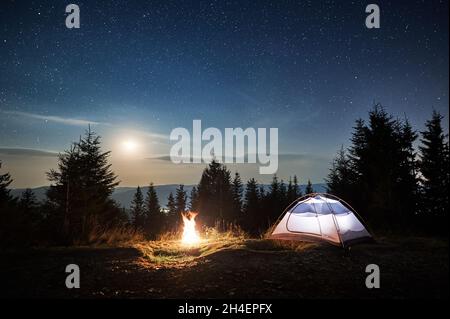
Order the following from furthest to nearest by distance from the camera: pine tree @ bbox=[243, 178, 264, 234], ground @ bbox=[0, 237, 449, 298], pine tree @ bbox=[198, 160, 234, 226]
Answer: pine tree @ bbox=[243, 178, 264, 234] < pine tree @ bbox=[198, 160, 234, 226] < ground @ bbox=[0, 237, 449, 298]

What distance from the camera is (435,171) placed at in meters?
19.2

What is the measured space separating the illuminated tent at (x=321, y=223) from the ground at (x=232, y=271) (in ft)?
1.68

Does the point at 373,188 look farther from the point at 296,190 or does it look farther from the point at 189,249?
the point at 296,190

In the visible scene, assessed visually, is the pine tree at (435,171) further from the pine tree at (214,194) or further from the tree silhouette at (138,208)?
the tree silhouette at (138,208)

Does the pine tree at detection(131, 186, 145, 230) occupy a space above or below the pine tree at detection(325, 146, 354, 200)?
below

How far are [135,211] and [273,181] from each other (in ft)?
115

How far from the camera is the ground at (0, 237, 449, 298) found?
180 inches

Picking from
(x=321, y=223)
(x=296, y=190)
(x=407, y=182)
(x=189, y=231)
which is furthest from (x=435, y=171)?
(x=296, y=190)

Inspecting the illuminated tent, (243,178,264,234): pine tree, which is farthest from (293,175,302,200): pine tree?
the illuminated tent

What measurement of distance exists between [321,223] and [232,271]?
14.0ft

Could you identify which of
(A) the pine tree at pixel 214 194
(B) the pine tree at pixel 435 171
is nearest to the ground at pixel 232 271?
(B) the pine tree at pixel 435 171

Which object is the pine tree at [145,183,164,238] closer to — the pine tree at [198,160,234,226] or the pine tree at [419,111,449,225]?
the pine tree at [198,160,234,226]

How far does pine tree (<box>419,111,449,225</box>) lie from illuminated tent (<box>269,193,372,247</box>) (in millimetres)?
14551

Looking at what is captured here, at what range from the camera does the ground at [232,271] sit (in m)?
4.57
